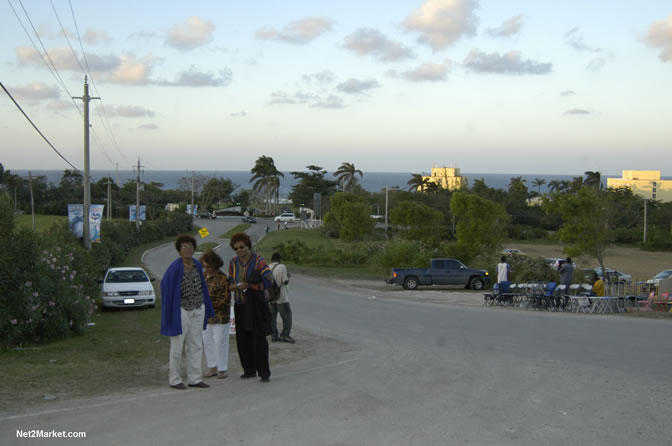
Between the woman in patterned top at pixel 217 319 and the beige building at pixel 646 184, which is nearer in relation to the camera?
the woman in patterned top at pixel 217 319

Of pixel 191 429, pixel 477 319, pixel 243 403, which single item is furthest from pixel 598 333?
pixel 191 429

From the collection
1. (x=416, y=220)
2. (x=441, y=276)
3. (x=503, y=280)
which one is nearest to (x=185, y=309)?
(x=503, y=280)

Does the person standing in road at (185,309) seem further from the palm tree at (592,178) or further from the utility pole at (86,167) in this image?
the palm tree at (592,178)

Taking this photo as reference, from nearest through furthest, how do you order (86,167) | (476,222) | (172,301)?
(172,301) < (86,167) < (476,222)

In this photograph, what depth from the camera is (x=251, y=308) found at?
8.70 meters

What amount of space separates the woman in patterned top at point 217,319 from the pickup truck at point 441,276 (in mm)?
23581

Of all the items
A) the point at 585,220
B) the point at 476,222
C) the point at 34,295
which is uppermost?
the point at 585,220

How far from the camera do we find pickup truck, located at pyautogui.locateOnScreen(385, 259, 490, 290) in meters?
32.1

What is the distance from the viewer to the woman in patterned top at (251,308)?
8.66m

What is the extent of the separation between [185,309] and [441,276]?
82.4 feet

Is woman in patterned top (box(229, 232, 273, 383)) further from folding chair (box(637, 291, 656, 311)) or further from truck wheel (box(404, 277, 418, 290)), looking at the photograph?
truck wheel (box(404, 277, 418, 290))

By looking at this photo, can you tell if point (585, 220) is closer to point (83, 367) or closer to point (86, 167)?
point (86, 167)

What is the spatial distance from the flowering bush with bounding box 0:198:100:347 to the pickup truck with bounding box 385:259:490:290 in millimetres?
19709

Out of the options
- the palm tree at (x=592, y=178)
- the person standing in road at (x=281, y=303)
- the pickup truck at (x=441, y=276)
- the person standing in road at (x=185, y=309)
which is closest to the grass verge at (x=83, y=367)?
the person standing in road at (x=185, y=309)
